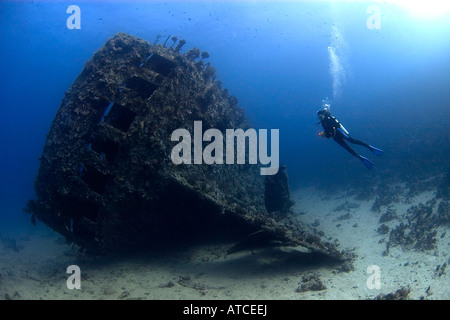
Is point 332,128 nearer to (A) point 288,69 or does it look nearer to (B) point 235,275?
(B) point 235,275

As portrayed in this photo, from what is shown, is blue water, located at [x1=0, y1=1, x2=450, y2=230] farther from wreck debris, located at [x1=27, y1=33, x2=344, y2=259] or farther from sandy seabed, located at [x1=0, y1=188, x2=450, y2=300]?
wreck debris, located at [x1=27, y1=33, x2=344, y2=259]

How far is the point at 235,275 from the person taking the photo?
7152 millimetres

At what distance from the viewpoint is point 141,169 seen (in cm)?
709

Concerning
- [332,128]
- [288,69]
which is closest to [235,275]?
[332,128]

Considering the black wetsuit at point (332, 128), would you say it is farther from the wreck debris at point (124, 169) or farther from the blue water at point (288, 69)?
the blue water at point (288, 69)

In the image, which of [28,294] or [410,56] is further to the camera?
[410,56]

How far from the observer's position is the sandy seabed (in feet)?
19.6

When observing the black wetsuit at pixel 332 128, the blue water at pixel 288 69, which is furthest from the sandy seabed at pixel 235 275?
the blue water at pixel 288 69

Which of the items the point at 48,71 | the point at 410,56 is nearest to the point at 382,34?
the point at 410,56

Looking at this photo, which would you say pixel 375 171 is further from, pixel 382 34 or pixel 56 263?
pixel 382 34
